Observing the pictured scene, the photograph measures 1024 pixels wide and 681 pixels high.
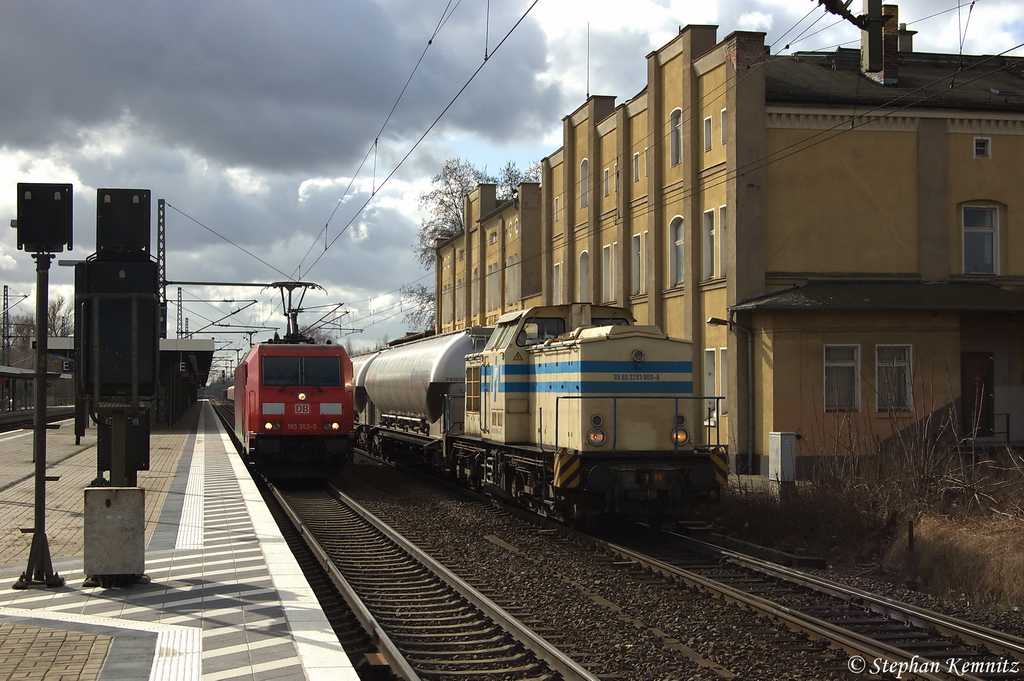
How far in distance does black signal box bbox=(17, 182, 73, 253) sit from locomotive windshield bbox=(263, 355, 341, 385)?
1143 cm

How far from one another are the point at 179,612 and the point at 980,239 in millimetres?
22169

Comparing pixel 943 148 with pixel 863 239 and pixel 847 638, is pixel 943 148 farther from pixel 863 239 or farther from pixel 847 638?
pixel 847 638

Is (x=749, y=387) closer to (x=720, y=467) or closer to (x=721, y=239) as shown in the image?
(x=721, y=239)

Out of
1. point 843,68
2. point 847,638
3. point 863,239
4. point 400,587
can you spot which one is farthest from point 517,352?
point 843,68

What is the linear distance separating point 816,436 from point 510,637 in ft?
52.6

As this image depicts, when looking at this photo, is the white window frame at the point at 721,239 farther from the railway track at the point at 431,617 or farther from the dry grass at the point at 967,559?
the railway track at the point at 431,617

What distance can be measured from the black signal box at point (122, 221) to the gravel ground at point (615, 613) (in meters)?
5.05

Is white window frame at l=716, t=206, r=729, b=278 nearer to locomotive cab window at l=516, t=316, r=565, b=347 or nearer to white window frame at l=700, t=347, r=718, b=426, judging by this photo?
white window frame at l=700, t=347, r=718, b=426

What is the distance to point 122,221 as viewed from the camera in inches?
374

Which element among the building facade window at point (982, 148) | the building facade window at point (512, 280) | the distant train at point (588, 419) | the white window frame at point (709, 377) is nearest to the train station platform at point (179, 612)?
the distant train at point (588, 419)

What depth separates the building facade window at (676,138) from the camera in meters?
25.8

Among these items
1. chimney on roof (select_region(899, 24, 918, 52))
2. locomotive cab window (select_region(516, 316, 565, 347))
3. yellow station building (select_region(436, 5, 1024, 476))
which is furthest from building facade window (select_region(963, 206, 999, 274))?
locomotive cab window (select_region(516, 316, 565, 347))

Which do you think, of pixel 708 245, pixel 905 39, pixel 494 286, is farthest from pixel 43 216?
pixel 494 286

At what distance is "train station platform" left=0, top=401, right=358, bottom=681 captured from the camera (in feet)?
20.7
